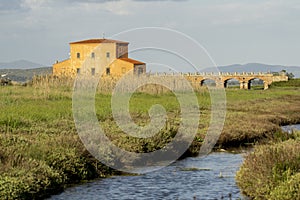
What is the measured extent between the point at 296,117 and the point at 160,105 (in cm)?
1202

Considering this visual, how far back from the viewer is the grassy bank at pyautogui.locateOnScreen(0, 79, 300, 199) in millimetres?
16000

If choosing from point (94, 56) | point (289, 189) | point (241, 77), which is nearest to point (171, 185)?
point (289, 189)

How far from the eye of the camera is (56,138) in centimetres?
2025

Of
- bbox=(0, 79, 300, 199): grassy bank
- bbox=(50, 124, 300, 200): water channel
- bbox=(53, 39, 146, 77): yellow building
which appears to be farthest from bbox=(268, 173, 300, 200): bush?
bbox=(53, 39, 146, 77): yellow building

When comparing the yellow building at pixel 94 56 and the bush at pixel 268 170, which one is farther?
the yellow building at pixel 94 56

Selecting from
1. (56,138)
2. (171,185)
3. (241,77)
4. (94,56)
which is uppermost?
(94,56)

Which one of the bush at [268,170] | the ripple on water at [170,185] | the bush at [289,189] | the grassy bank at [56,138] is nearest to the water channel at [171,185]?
the ripple on water at [170,185]

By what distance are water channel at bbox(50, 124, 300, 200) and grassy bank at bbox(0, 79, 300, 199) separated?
29.5 inches

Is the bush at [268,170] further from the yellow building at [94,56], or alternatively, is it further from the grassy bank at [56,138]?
the yellow building at [94,56]

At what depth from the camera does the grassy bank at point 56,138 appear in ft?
52.5

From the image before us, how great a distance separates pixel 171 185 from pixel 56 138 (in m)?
4.64

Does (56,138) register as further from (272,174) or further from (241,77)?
(241,77)

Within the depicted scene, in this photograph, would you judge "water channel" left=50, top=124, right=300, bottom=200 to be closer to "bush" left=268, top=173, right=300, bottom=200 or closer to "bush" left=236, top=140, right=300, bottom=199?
"bush" left=236, top=140, right=300, bottom=199

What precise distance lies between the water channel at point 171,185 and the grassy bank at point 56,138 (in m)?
0.75
